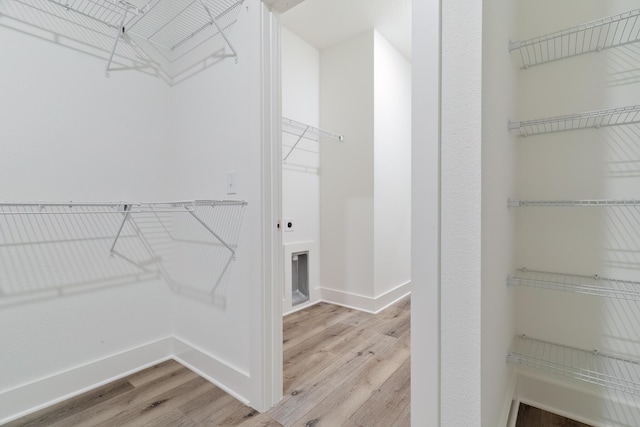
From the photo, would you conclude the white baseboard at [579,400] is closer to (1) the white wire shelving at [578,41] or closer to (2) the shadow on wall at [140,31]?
(1) the white wire shelving at [578,41]

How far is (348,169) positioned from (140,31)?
184cm

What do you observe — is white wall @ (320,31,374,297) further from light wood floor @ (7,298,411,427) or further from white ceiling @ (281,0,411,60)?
light wood floor @ (7,298,411,427)

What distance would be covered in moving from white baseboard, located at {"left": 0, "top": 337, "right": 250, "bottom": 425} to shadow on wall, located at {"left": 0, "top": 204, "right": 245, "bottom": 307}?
352 millimetres

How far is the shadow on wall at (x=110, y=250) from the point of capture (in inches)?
55.4

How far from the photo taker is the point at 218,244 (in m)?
1.65

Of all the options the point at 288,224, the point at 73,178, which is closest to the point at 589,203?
the point at 288,224

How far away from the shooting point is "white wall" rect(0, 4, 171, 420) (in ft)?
4.54

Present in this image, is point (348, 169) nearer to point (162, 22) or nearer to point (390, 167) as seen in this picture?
point (390, 167)

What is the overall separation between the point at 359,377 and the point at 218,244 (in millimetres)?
1103

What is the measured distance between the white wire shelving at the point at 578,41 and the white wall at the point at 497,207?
11 centimetres

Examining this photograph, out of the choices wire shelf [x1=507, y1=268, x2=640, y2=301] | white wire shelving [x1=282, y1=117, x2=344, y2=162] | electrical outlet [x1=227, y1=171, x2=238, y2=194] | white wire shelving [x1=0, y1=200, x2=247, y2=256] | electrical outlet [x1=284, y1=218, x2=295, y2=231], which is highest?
white wire shelving [x1=282, y1=117, x2=344, y2=162]

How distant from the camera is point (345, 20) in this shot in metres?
2.52

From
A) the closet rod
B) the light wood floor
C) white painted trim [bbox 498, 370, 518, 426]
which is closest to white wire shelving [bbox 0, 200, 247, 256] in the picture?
the light wood floor

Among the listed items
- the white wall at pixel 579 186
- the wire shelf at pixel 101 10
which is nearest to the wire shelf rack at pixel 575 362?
the white wall at pixel 579 186
